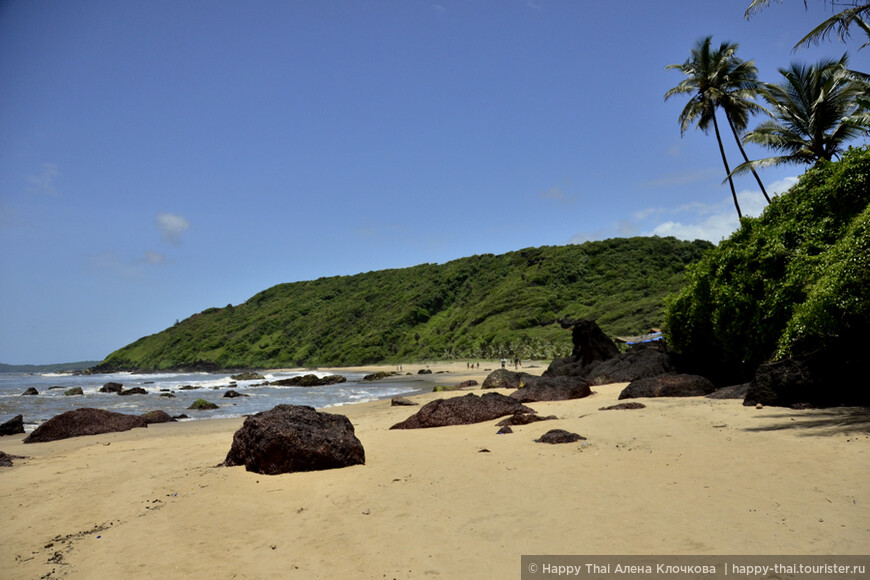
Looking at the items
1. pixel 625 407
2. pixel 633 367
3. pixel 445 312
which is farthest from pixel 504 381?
pixel 445 312

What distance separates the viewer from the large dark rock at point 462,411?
11.1m

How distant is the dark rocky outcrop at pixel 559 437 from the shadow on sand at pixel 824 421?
2603 mm

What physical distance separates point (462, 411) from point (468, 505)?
621 centimetres

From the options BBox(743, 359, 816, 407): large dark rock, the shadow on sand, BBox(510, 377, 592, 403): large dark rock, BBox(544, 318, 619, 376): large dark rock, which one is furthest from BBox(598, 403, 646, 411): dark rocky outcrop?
BBox(544, 318, 619, 376): large dark rock

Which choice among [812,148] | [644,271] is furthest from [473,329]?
[812,148]

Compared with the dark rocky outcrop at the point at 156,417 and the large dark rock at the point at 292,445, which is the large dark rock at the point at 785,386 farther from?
the dark rocky outcrop at the point at 156,417

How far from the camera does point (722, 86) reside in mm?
25031

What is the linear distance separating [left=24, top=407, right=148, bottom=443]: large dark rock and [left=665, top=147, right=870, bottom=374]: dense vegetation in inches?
687

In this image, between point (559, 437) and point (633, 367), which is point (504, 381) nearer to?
point (633, 367)

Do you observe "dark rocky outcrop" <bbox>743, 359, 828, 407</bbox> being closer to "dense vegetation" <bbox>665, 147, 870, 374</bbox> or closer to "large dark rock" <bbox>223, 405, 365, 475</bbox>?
"dense vegetation" <bbox>665, 147, 870, 374</bbox>

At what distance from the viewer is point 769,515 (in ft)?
13.7

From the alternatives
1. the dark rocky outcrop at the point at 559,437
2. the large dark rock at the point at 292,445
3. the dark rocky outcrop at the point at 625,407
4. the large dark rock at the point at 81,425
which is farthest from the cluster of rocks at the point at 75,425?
the dark rocky outcrop at the point at 625,407

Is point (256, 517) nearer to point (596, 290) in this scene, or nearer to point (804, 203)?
point (804, 203)

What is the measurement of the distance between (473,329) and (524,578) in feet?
236
